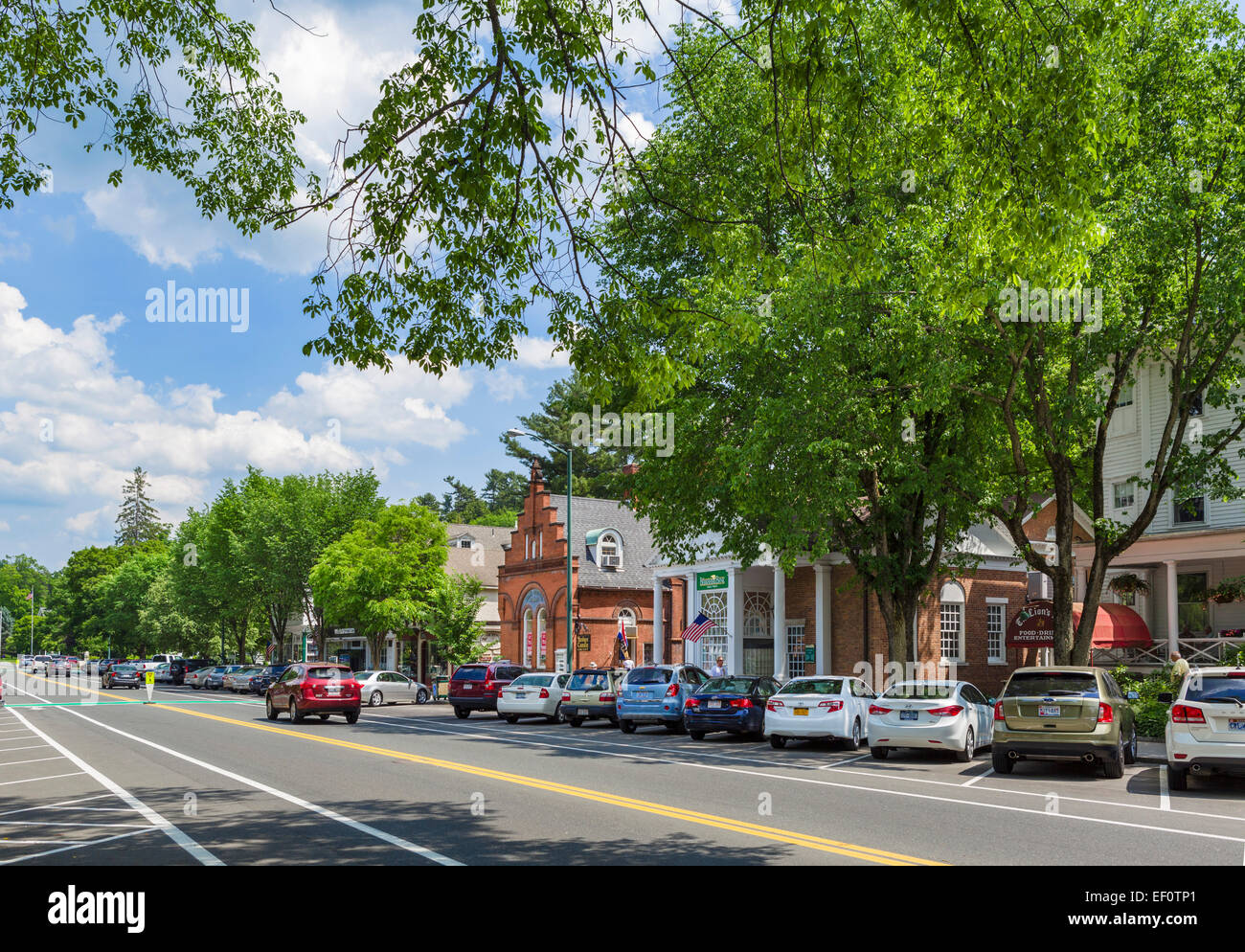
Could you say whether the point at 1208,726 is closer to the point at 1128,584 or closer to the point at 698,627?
the point at 1128,584

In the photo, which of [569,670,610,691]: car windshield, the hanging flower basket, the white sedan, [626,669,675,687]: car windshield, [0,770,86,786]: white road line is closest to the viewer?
[0,770,86,786]: white road line

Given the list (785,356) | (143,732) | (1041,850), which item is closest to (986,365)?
(785,356)

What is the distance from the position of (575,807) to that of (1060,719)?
8164mm

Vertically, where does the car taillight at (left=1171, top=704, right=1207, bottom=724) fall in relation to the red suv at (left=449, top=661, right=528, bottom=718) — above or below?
above

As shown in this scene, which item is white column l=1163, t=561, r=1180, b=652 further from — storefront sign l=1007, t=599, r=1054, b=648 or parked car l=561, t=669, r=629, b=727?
parked car l=561, t=669, r=629, b=727

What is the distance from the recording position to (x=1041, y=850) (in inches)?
383

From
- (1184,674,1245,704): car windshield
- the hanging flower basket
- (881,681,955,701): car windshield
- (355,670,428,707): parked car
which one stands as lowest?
(355,670,428,707): parked car

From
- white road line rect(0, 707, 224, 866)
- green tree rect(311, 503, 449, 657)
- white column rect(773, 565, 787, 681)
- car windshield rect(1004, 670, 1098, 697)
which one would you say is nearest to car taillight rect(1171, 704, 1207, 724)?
car windshield rect(1004, 670, 1098, 697)

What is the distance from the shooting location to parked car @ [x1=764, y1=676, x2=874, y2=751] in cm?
2108

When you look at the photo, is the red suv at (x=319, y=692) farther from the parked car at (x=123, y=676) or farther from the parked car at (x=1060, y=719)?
the parked car at (x=123, y=676)

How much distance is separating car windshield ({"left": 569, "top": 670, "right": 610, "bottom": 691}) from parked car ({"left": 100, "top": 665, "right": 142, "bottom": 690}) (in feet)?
134

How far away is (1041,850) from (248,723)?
79.4 ft

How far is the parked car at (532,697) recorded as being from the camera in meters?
31.0

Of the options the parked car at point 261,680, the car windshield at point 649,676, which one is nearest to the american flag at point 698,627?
the car windshield at point 649,676
